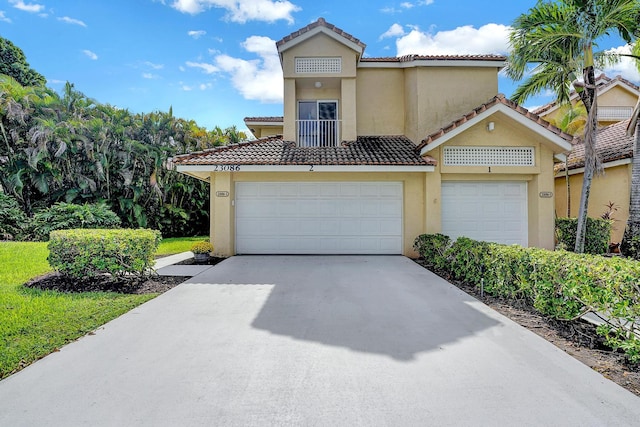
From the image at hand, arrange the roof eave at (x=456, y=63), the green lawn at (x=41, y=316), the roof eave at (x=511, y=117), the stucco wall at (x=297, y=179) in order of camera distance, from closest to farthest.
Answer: the green lawn at (x=41, y=316) < the roof eave at (x=511, y=117) < the stucco wall at (x=297, y=179) < the roof eave at (x=456, y=63)

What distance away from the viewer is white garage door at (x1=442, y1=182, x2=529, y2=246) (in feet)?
36.9

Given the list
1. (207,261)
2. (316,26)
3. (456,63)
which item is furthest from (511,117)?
(207,261)

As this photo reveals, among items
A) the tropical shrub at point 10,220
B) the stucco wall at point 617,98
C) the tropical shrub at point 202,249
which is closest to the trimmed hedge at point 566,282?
the tropical shrub at point 202,249

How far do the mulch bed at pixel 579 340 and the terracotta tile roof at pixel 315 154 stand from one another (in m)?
5.84

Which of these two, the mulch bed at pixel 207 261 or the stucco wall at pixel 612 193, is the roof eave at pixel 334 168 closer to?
the mulch bed at pixel 207 261

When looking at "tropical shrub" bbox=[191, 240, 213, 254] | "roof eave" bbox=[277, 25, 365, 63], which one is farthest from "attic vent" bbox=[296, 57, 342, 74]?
"tropical shrub" bbox=[191, 240, 213, 254]

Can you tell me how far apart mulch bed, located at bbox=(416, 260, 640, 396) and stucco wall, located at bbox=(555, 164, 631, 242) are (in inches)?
375

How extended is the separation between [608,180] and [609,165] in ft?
2.64

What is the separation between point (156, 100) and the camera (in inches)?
796

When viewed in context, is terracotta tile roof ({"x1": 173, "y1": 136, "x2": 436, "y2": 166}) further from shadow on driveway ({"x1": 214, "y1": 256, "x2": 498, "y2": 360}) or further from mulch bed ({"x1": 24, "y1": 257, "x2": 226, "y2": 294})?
mulch bed ({"x1": 24, "y1": 257, "x2": 226, "y2": 294})

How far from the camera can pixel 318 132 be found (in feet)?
42.6

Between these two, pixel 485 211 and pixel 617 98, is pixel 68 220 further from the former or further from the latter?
pixel 617 98

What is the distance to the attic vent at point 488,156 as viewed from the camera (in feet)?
35.6

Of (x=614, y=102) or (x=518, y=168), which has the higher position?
(x=614, y=102)
